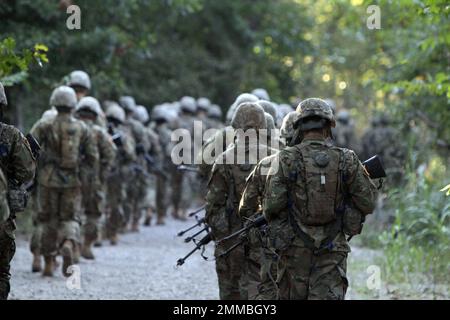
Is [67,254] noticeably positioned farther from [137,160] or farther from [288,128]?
[137,160]

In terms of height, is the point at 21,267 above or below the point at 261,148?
below

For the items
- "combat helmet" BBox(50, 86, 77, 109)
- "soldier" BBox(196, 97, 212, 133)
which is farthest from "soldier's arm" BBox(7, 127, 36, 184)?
"soldier" BBox(196, 97, 212, 133)

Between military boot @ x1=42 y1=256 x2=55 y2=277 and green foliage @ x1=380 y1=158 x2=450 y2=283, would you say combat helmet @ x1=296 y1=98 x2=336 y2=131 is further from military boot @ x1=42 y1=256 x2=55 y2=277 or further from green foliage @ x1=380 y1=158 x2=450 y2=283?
military boot @ x1=42 y1=256 x2=55 y2=277

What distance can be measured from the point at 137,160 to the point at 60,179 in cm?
542

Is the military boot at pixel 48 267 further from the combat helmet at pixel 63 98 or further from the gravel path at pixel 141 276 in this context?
the combat helmet at pixel 63 98

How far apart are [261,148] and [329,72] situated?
2975cm

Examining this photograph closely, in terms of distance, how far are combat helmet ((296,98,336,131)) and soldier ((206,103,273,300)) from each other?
1603 mm

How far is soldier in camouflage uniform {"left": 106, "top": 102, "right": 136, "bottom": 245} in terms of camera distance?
1598cm

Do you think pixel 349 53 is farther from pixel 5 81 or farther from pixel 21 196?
pixel 21 196

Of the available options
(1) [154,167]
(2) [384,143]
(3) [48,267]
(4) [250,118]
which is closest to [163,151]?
(1) [154,167]

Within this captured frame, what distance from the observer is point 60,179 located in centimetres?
1209

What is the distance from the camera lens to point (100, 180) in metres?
14.1

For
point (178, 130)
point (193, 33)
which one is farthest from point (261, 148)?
point (193, 33)

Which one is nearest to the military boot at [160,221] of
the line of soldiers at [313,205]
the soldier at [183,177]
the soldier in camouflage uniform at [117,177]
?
the soldier at [183,177]
